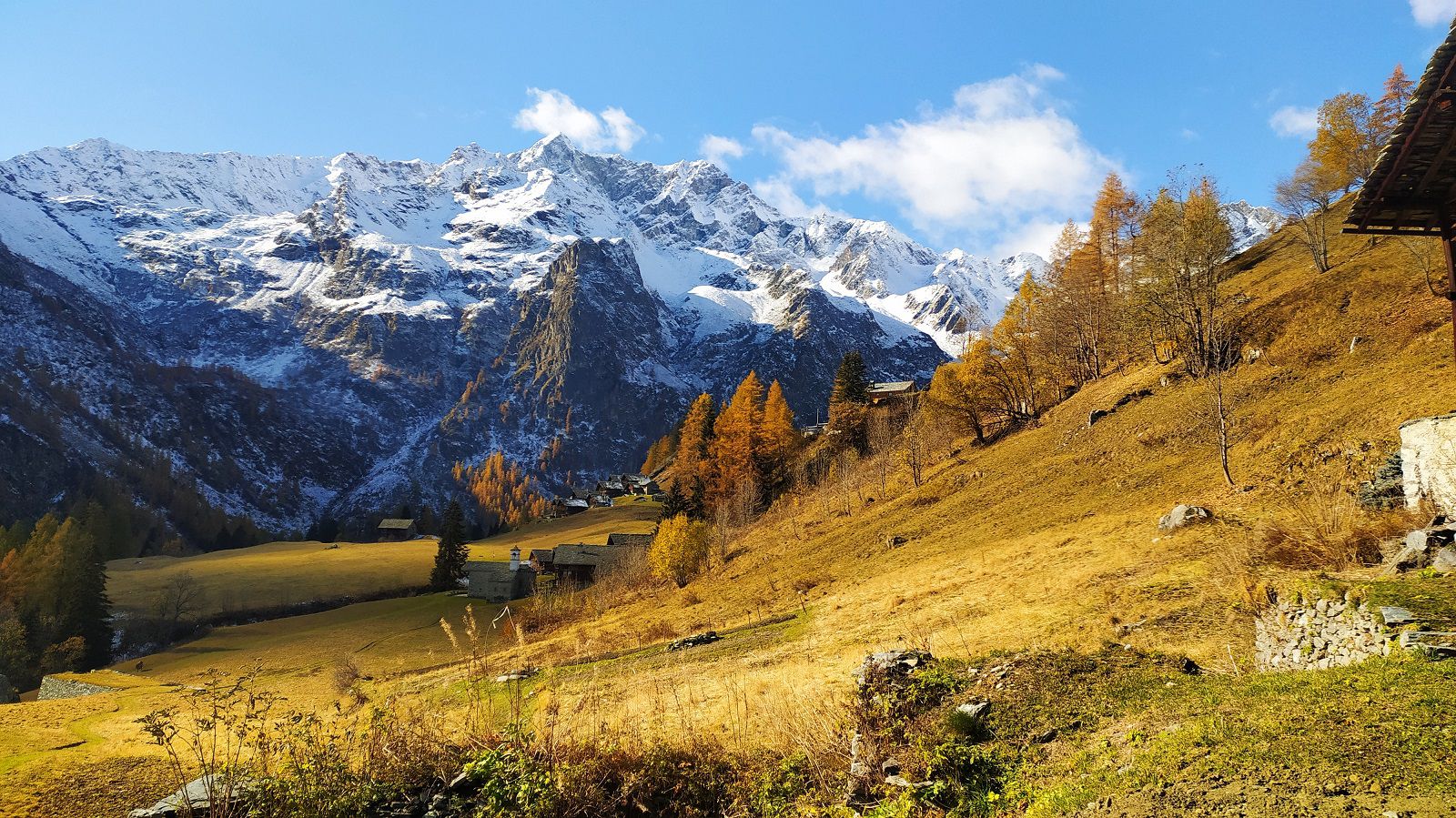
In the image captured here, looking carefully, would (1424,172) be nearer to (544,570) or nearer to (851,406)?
(851,406)

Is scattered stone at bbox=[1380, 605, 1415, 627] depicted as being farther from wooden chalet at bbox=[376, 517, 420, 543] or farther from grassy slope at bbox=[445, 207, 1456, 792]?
wooden chalet at bbox=[376, 517, 420, 543]

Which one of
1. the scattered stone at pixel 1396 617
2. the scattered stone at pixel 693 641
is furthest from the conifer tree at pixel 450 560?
the scattered stone at pixel 1396 617

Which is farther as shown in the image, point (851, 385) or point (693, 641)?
point (851, 385)

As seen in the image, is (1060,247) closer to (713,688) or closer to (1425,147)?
(1425,147)

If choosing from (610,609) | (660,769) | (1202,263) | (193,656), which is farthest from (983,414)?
(193,656)

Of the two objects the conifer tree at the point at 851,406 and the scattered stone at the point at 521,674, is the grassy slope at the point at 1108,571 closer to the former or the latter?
the scattered stone at the point at 521,674

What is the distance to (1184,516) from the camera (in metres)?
16.7

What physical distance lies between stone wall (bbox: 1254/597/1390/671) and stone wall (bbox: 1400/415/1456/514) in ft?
16.6

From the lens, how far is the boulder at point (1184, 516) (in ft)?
54.1

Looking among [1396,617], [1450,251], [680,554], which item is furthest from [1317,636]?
[680,554]

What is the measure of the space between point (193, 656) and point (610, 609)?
3148cm

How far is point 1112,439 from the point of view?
29.0m

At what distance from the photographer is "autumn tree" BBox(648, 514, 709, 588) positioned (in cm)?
4125

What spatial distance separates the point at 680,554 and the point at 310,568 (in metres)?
56.6
